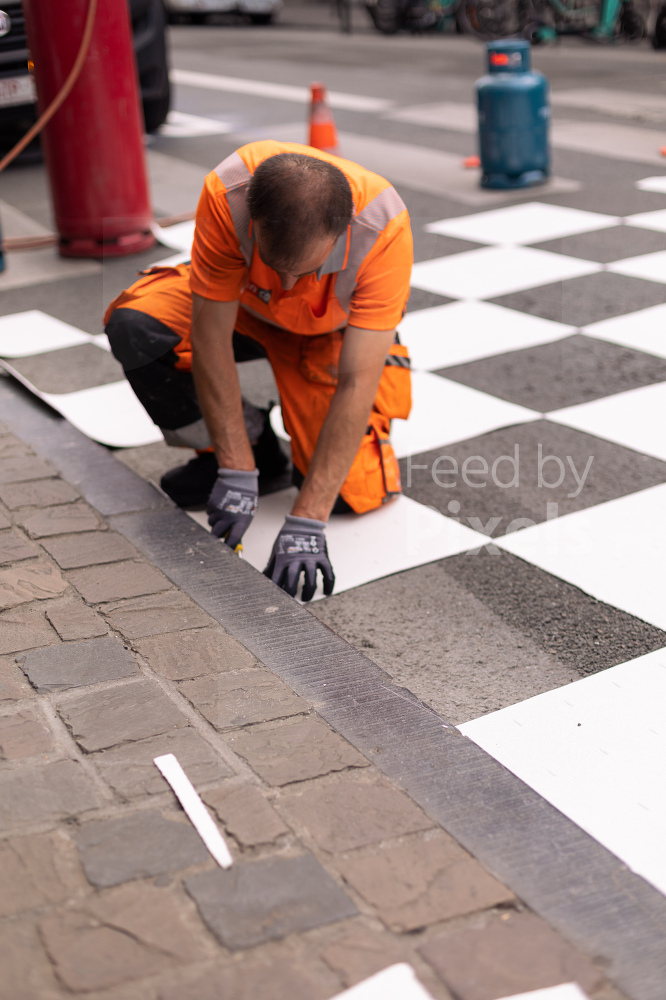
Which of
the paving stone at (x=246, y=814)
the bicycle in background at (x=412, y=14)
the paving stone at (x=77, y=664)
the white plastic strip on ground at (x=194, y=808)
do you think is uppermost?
the bicycle in background at (x=412, y=14)

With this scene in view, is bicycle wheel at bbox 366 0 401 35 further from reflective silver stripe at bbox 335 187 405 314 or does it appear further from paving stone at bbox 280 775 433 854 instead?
paving stone at bbox 280 775 433 854

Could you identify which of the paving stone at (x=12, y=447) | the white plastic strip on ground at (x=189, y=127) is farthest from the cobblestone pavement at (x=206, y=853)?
the white plastic strip on ground at (x=189, y=127)

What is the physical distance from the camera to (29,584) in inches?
65.6

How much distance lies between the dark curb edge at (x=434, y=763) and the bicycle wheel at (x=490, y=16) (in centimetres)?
1067

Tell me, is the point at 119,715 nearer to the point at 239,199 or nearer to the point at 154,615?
the point at 154,615

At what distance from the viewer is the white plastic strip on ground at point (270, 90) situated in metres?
6.56

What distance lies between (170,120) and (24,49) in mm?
1765

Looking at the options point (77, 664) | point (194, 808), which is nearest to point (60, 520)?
point (77, 664)

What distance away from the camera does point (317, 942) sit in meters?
1.00

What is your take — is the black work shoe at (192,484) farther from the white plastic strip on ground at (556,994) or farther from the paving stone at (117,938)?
the white plastic strip on ground at (556,994)

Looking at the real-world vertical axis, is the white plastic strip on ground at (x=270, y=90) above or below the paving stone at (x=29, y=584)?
above

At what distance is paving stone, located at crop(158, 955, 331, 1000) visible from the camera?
94cm

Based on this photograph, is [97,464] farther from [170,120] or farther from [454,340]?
[170,120]

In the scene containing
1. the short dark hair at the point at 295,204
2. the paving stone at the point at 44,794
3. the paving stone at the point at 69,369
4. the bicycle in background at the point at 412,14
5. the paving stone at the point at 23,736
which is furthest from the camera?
the bicycle in background at the point at 412,14
